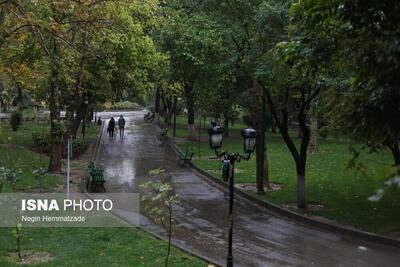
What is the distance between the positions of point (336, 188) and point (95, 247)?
34.3 ft

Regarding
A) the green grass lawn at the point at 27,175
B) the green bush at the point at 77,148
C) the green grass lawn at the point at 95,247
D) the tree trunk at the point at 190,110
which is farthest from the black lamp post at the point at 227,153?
the tree trunk at the point at 190,110

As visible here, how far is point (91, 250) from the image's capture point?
28.7 feet

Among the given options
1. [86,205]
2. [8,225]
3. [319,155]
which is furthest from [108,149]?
[8,225]

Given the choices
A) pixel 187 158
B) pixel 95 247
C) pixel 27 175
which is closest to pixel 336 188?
pixel 187 158

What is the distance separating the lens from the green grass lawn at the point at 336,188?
483 inches

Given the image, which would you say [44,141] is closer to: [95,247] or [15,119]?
[15,119]

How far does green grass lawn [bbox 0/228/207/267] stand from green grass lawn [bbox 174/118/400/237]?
167 inches

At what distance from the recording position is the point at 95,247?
898 centimetres

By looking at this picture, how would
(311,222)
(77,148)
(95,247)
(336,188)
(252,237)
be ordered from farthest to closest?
(77,148) → (336,188) → (311,222) → (252,237) → (95,247)

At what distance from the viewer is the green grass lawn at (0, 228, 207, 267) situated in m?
8.12

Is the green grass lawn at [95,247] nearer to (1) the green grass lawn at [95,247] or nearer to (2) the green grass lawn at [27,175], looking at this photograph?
(1) the green grass lawn at [95,247]

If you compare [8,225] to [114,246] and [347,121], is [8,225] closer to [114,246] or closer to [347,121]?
[114,246]

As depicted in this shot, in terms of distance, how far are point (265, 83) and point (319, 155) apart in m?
11.5

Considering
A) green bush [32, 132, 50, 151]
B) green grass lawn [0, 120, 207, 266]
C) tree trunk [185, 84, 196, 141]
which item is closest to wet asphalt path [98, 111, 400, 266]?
green grass lawn [0, 120, 207, 266]
